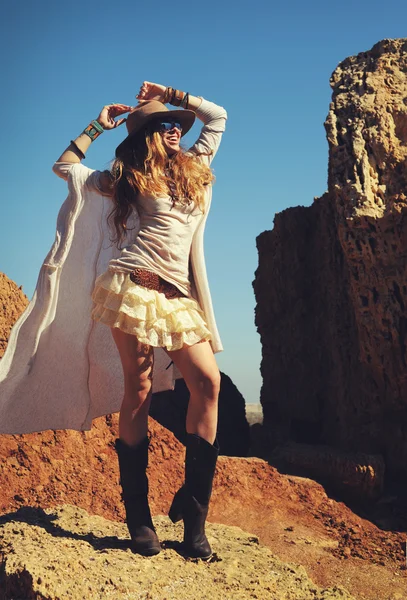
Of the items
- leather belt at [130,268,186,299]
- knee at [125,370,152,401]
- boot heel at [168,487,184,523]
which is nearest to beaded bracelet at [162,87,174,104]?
leather belt at [130,268,186,299]

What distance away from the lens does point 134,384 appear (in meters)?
3.48

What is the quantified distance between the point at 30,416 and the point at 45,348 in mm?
441

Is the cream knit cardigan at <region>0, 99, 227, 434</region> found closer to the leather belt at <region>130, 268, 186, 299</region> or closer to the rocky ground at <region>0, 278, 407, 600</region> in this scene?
the leather belt at <region>130, 268, 186, 299</region>

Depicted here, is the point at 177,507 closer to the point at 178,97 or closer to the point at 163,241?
the point at 163,241

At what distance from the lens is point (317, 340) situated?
6715mm

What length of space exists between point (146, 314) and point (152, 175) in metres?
0.75

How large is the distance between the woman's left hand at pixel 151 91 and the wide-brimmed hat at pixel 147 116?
0.30 feet

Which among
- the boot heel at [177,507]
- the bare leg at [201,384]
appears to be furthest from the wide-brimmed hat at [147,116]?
the boot heel at [177,507]

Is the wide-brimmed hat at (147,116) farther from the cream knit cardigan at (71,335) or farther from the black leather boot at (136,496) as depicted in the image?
the black leather boot at (136,496)

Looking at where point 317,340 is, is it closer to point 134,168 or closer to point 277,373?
point 277,373

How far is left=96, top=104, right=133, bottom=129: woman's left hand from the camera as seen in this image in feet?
11.9

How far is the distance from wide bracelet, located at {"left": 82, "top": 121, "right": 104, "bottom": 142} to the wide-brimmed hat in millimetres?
172

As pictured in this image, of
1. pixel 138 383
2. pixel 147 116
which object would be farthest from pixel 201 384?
pixel 147 116

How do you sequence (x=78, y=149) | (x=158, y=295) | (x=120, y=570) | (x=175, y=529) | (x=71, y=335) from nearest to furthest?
(x=120, y=570)
(x=158, y=295)
(x=78, y=149)
(x=71, y=335)
(x=175, y=529)
